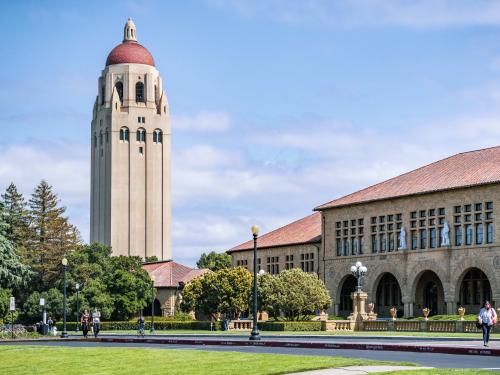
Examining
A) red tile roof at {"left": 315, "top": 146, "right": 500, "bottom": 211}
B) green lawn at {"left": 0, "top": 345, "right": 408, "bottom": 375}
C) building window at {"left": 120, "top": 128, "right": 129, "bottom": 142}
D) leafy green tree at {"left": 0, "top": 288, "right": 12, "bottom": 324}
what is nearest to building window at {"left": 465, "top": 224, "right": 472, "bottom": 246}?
red tile roof at {"left": 315, "top": 146, "right": 500, "bottom": 211}

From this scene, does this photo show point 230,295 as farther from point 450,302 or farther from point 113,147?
point 113,147

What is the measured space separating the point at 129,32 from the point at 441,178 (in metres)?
94.4

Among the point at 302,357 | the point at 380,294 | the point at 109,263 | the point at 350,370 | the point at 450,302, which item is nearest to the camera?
the point at 350,370

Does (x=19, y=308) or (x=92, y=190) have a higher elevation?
(x=92, y=190)

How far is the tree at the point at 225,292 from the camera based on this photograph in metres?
81.6

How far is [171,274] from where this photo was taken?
11794 centimetres

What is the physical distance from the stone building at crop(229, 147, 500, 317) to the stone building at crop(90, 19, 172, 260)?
7117 centimetres

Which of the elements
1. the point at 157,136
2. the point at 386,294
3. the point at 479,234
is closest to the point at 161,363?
the point at 479,234

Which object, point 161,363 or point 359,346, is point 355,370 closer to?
point 161,363

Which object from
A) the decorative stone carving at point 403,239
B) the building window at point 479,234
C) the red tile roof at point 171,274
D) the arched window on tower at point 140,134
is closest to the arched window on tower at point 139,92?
the arched window on tower at point 140,134

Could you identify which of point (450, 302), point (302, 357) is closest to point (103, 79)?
point (450, 302)

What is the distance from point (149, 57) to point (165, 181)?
1909 centimetres

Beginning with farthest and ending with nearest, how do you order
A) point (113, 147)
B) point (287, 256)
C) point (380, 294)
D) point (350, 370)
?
point (113, 147), point (287, 256), point (380, 294), point (350, 370)

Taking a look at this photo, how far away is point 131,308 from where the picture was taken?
99125mm
